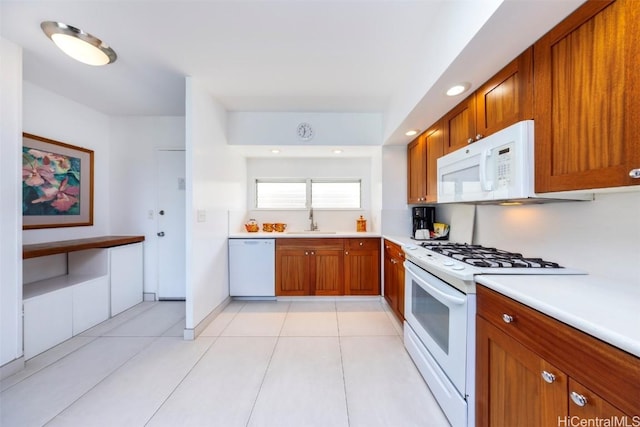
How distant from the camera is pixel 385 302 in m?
3.15

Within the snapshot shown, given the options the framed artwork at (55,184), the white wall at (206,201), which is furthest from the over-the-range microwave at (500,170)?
the framed artwork at (55,184)

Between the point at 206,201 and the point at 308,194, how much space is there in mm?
1726

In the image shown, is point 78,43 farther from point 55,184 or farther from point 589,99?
point 589,99

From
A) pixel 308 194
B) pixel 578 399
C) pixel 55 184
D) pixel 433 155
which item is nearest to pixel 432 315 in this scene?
pixel 578 399

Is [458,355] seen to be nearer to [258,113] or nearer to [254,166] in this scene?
[258,113]

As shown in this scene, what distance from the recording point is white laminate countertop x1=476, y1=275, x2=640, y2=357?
0.65 metres

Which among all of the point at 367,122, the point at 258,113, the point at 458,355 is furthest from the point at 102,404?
the point at 367,122

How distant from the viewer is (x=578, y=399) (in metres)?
0.73

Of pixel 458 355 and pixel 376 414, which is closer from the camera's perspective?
pixel 458 355

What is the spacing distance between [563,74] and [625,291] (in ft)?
3.10

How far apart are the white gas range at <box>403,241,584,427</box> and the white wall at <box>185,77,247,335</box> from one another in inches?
79.0

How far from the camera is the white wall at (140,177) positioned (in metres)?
3.24

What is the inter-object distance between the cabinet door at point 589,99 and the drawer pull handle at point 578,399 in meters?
0.73

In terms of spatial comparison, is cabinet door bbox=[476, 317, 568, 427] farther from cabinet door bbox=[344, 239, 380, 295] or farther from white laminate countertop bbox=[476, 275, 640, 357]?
cabinet door bbox=[344, 239, 380, 295]
